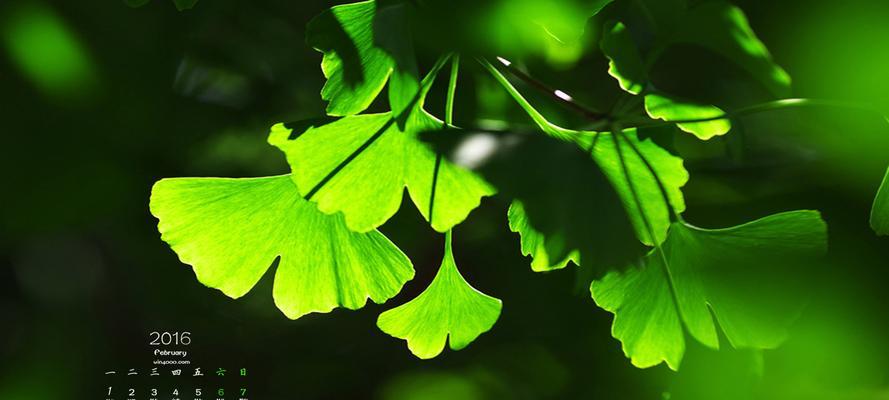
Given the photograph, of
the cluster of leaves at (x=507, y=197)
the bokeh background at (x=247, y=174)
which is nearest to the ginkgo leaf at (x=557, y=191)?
the cluster of leaves at (x=507, y=197)

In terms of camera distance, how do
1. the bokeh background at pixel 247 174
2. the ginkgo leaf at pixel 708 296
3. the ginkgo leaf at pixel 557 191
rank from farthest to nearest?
the bokeh background at pixel 247 174
the ginkgo leaf at pixel 708 296
the ginkgo leaf at pixel 557 191

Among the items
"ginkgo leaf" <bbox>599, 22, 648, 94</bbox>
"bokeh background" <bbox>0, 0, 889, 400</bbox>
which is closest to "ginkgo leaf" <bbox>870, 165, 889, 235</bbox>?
"ginkgo leaf" <bbox>599, 22, 648, 94</bbox>

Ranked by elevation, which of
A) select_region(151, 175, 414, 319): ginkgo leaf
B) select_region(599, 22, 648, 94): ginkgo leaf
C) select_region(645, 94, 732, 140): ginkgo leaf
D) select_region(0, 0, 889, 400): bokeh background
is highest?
select_region(599, 22, 648, 94): ginkgo leaf

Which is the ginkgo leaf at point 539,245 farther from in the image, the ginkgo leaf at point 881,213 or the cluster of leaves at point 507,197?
the ginkgo leaf at point 881,213

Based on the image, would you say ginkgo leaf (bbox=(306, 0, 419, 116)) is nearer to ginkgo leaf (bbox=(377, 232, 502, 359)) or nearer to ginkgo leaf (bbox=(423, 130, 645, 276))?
ginkgo leaf (bbox=(423, 130, 645, 276))

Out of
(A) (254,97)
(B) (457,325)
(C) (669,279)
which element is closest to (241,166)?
(A) (254,97)

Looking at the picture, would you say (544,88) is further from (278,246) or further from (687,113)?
(278,246)

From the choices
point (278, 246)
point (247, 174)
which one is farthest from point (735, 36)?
point (247, 174)
